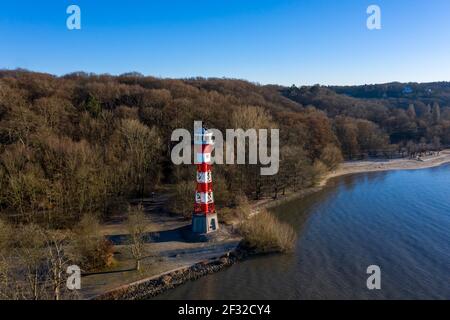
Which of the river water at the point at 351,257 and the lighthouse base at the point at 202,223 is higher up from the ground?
the lighthouse base at the point at 202,223

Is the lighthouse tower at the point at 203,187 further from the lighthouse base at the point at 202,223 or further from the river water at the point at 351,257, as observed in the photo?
the river water at the point at 351,257

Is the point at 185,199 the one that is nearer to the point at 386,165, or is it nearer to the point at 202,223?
the point at 202,223

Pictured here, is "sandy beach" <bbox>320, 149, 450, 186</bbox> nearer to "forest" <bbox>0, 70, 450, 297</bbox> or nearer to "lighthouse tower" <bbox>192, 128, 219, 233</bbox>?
"forest" <bbox>0, 70, 450, 297</bbox>

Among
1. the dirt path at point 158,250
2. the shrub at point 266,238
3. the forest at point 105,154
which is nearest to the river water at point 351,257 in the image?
the shrub at point 266,238

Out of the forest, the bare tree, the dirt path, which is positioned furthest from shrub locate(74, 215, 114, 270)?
the bare tree

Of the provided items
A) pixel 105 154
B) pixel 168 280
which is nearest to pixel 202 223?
pixel 168 280
